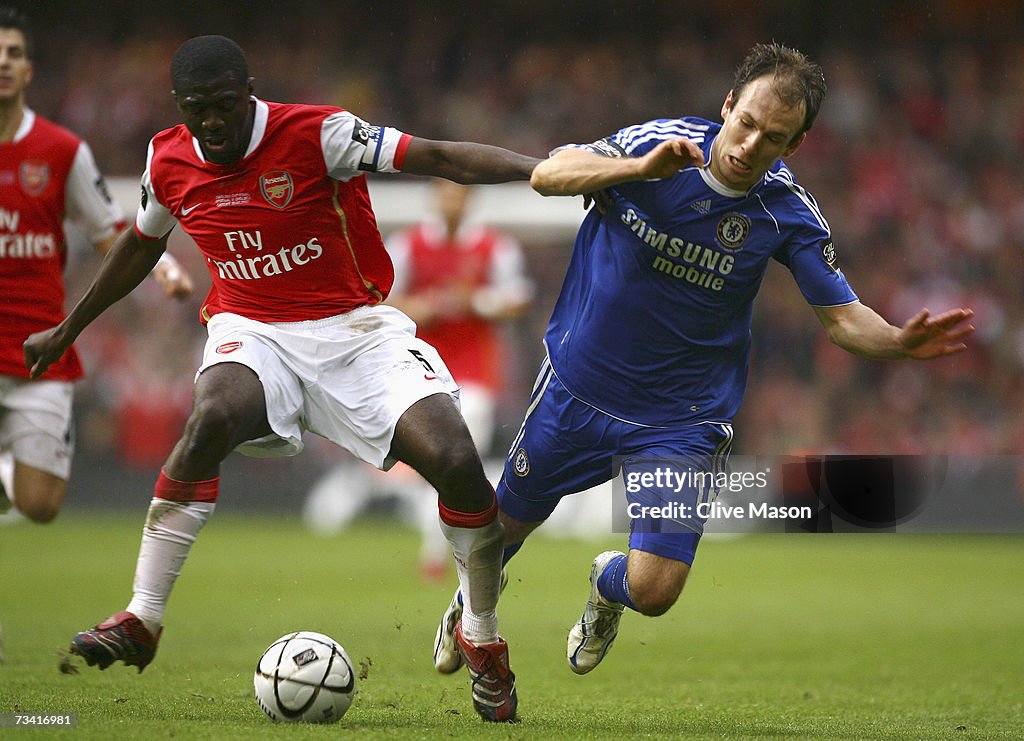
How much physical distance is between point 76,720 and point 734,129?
3.10 metres

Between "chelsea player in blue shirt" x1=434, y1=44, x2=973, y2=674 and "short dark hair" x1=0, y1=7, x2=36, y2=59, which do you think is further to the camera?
"short dark hair" x1=0, y1=7, x2=36, y2=59

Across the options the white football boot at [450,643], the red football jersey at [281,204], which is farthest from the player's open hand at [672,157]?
the white football boot at [450,643]

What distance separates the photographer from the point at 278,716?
4.80 meters

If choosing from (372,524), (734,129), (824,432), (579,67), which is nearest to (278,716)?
(734,129)

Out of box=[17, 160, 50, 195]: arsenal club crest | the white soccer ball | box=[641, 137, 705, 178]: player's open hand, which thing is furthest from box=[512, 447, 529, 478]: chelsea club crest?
box=[17, 160, 50, 195]: arsenal club crest

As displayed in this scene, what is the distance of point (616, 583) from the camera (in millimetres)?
5465

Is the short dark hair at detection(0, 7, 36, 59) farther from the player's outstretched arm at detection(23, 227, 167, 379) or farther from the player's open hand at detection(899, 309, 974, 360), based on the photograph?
the player's open hand at detection(899, 309, 974, 360)

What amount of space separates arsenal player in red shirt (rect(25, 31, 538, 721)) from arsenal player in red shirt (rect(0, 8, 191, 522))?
1593 millimetres

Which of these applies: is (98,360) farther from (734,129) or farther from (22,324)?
(734,129)

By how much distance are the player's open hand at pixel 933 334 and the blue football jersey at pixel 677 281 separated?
1.48ft

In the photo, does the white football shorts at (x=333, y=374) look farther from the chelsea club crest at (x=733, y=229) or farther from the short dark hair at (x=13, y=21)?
the short dark hair at (x=13, y=21)

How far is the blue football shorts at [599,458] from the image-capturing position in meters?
5.32

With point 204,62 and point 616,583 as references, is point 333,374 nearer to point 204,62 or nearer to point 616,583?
point 204,62

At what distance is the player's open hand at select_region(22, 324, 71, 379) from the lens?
18.4 feet
